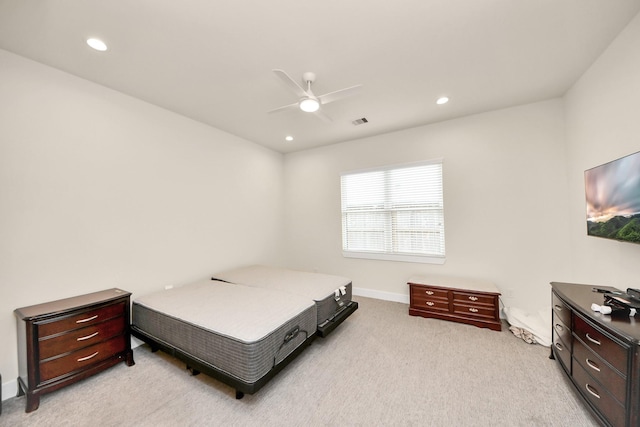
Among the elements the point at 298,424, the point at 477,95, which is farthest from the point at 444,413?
the point at 477,95

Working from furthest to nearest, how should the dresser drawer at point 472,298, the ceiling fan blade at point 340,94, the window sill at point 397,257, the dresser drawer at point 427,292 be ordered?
the window sill at point 397,257 < the dresser drawer at point 427,292 < the dresser drawer at point 472,298 < the ceiling fan blade at point 340,94

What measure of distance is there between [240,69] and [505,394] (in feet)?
12.1

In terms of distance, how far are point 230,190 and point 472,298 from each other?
13.0 ft

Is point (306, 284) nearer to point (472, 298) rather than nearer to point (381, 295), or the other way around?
point (381, 295)

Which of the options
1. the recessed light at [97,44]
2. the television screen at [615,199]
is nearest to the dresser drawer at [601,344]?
the television screen at [615,199]

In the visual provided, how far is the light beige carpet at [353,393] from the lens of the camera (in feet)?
5.51

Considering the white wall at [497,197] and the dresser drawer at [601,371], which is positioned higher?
the white wall at [497,197]

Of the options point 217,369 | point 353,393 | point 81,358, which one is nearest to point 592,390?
point 353,393

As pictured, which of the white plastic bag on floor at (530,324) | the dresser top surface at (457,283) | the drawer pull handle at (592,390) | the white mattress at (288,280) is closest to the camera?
the drawer pull handle at (592,390)

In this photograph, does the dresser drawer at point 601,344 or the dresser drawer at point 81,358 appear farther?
the dresser drawer at point 81,358

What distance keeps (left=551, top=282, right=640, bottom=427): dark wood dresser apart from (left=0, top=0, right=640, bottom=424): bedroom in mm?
718

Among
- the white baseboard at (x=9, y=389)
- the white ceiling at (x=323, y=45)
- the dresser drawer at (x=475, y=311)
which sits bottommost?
the white baseboard at (x=9, y=389)

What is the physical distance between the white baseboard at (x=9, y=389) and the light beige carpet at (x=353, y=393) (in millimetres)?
63

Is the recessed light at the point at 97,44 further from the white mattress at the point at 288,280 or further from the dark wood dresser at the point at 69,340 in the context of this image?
the white mattress at the point at 288,280
